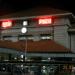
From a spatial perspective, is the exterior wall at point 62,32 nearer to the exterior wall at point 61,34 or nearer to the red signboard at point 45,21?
the exterior wall at point 61,34

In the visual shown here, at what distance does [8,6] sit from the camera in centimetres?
3847

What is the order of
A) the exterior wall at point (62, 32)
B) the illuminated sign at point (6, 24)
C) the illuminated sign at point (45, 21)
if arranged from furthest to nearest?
the illuminated sign at point (6, 24) < the illuminated sign at point (45, 21) < the exterior wall at point (62, 32)

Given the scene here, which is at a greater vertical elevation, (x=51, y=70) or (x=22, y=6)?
(x=22, y=6)

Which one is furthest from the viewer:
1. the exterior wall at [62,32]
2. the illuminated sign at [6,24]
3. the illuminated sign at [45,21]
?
the illuminated sign at [6,24]

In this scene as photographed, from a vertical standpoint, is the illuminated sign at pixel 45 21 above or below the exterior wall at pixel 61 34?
above

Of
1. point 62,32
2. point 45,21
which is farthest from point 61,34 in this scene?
point 45,21

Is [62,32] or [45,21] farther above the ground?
[45,21]

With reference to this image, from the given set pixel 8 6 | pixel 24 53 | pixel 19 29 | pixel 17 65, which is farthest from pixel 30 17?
pixel 17 65

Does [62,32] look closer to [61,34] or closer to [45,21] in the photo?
[61,34]

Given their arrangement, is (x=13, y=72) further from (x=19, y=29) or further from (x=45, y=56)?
(x=19, y=29)

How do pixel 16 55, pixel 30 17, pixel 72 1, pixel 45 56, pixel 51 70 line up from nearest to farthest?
pixel 51 70 → pixel 16 55 → pixel 45 56 → pixel 30 17 → pixel 72 1

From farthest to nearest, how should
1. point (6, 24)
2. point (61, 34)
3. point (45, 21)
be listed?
1. point (6, 24)
2. point (45, 21)
3. point (61, 34)

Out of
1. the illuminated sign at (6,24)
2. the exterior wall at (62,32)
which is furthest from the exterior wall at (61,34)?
the illuminated sign at (6,24)

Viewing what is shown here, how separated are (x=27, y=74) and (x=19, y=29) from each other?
16.6m
